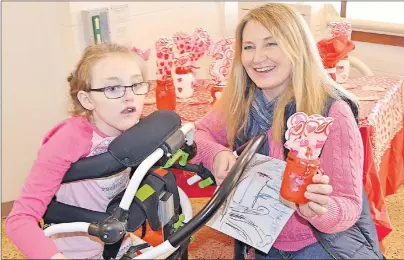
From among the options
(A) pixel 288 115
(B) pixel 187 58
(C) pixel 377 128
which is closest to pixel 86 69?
(A) pixel 288 115

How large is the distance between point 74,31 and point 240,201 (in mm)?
1361

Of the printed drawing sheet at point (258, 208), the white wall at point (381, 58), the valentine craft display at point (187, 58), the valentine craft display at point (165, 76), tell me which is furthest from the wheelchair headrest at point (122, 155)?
the white wall at point (381, 58)

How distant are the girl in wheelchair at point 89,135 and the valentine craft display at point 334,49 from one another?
1203mm

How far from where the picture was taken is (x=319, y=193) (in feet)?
3.66

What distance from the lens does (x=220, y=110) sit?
1.64 m

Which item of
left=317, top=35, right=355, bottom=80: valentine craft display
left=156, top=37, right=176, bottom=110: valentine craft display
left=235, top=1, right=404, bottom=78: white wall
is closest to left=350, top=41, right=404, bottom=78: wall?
left=235, top=1, right=404, bottom=78: white wall

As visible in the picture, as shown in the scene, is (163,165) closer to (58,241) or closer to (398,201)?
(58,241)

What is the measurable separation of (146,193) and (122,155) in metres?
0.20

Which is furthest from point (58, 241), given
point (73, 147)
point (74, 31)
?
point (74, 31)

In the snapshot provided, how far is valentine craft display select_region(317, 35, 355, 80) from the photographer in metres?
2.33

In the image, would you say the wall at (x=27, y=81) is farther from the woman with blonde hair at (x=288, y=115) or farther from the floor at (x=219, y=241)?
the woman with blonde hair at (x=288, y=115)

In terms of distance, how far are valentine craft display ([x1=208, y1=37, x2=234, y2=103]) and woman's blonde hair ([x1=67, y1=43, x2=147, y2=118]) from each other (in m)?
0.87

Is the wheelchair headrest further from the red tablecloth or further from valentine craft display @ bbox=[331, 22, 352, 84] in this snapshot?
valentine craft display @ bbox=[331, 22, 352, 84]

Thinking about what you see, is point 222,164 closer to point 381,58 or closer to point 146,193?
point 146,193
